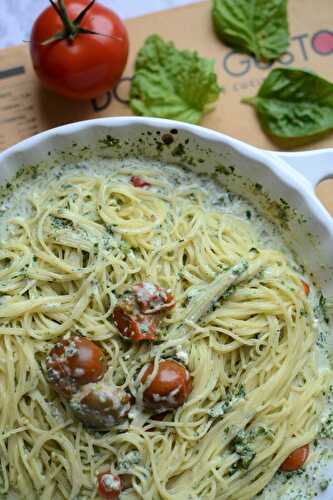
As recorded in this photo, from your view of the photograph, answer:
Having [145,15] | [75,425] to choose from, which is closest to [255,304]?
[75,425]

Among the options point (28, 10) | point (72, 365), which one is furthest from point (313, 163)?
point (28, 10)

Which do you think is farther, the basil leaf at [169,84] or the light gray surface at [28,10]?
the light gray surface at [28,10]

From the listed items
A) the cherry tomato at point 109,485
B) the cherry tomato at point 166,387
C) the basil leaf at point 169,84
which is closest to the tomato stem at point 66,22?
the basil leaf at point 169,84

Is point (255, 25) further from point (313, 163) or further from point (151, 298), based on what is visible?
point (151, 298)

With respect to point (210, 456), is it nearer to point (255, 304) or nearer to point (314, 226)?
point (255, 304)

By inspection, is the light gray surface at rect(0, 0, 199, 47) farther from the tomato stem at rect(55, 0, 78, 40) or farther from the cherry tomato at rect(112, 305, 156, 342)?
the cherry tomato at rect(112, 305, 156, 342)

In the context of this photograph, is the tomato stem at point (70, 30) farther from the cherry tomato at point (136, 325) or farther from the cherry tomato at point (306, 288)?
the cherry tomato at point (306, 288)
